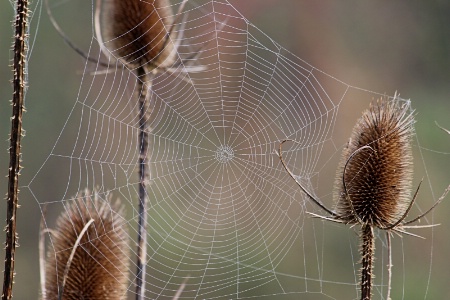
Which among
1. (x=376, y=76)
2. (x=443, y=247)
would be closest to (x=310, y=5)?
(x=376, y=76)

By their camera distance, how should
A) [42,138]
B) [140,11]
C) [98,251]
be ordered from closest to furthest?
[98,251] < [140,11] < [42,138]

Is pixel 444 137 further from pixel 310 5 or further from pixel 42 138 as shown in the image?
pixel 42 138

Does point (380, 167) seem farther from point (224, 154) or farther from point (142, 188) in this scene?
point (224, 154)

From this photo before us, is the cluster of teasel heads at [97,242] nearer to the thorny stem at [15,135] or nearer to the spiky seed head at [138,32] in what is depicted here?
the spiky seed head at [138,32]

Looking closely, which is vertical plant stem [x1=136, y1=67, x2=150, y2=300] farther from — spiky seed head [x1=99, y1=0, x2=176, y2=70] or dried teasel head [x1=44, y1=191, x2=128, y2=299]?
spiky seed head [x1=99, y1=0, x2=176, y2=70]

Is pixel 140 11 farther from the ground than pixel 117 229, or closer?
farther from the ground

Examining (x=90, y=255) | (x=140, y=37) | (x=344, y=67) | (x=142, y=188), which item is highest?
(x=344, y=67)

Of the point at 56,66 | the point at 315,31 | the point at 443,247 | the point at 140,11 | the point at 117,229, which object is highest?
the point at 315,31

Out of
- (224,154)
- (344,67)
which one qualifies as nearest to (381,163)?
(224,154)
